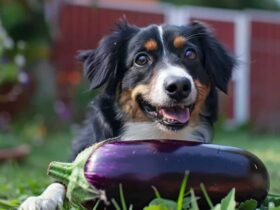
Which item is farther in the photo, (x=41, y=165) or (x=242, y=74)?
(x=242, y=74)

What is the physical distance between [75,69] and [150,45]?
8069 mm

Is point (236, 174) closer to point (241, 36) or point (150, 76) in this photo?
point (150, 76)

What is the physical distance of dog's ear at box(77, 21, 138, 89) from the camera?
11.3ft

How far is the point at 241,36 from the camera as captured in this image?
1273cm

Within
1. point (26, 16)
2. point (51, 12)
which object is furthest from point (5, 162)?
point (51, 12)

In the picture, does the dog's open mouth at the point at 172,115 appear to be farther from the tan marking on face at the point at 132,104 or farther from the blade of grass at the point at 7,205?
the blade of grass at the point at 7,205

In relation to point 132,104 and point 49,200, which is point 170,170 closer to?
point 49,200

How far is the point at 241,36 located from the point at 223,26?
0.42 m

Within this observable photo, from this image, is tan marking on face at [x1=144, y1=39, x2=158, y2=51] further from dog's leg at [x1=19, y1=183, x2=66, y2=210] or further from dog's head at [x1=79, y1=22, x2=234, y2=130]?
dog's leg at [x1=19, y1=183, x2=66, y2=210]

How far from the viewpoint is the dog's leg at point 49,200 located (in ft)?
7.70

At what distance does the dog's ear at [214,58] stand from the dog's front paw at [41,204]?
54.3 inches

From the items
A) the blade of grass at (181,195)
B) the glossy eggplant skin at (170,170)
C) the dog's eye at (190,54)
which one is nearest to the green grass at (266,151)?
the dog's eye at (190,54)

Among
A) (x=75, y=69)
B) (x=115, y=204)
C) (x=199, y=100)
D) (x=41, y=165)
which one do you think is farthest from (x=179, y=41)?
(x=75, y=69)

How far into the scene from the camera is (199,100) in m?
3.25
